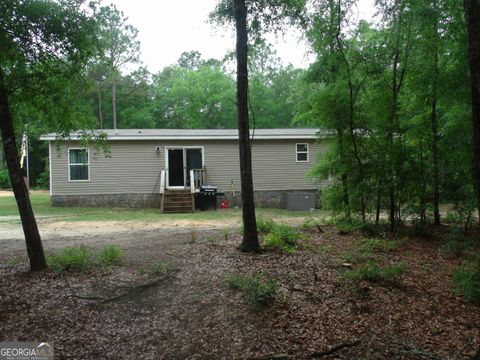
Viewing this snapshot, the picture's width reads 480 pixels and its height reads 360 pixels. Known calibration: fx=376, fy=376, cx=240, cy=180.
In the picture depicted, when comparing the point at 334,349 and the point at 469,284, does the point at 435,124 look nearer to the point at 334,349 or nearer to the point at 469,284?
the point at 469,284

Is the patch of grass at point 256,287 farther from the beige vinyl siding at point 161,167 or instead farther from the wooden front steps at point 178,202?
the beige vinyl siding at point 161,167

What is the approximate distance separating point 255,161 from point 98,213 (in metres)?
6.52

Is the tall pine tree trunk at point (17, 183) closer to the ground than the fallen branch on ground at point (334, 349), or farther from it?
farther from it

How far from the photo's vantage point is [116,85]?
3028 centimetres

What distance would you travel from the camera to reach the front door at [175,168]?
15688 mm

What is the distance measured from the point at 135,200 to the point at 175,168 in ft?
6.88

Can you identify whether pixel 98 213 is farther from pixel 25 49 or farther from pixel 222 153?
pixel 25 49

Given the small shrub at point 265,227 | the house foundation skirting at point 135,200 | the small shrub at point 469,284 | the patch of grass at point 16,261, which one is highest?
the house foundation skirting at point 135,200

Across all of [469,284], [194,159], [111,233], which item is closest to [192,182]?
[194,159]

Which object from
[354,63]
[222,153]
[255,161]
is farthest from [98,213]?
[354,63]

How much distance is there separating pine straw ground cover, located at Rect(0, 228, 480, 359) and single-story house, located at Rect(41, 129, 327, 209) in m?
9.06

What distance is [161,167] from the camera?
15.3 meters

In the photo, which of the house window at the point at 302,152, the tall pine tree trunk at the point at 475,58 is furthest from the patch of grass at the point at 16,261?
the house window at the point at 302,152

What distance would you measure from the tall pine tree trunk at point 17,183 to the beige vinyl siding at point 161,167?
9.29m
